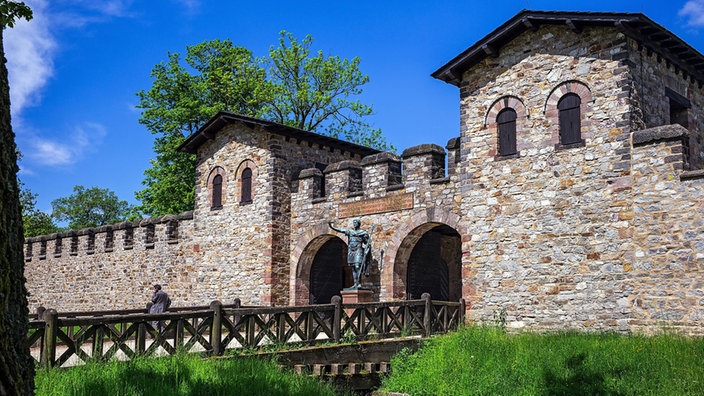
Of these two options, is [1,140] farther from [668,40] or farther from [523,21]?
[668,40]

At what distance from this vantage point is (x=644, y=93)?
13.5m

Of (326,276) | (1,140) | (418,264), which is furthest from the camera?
(326,276)

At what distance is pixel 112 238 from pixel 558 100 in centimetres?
1705

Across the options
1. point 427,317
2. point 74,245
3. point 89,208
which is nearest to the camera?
point 427,317

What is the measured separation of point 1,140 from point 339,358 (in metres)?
9.96

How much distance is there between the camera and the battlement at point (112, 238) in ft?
73.4

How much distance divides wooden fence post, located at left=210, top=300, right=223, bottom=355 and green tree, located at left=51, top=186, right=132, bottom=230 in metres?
45.0

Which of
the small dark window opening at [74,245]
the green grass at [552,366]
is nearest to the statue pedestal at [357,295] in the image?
the green grass at [552,366]

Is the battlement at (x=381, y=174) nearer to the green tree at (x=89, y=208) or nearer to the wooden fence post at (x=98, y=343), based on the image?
the wooden fence post at (x=98, y=343)

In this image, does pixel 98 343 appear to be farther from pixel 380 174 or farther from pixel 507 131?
→ pixel 380 174

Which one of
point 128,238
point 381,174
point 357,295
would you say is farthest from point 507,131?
point 128,238

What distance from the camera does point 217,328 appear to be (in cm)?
1108

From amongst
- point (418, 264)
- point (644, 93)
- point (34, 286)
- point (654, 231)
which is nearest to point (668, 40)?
point (644, 93)

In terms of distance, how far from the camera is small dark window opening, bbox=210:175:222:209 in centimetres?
2092
